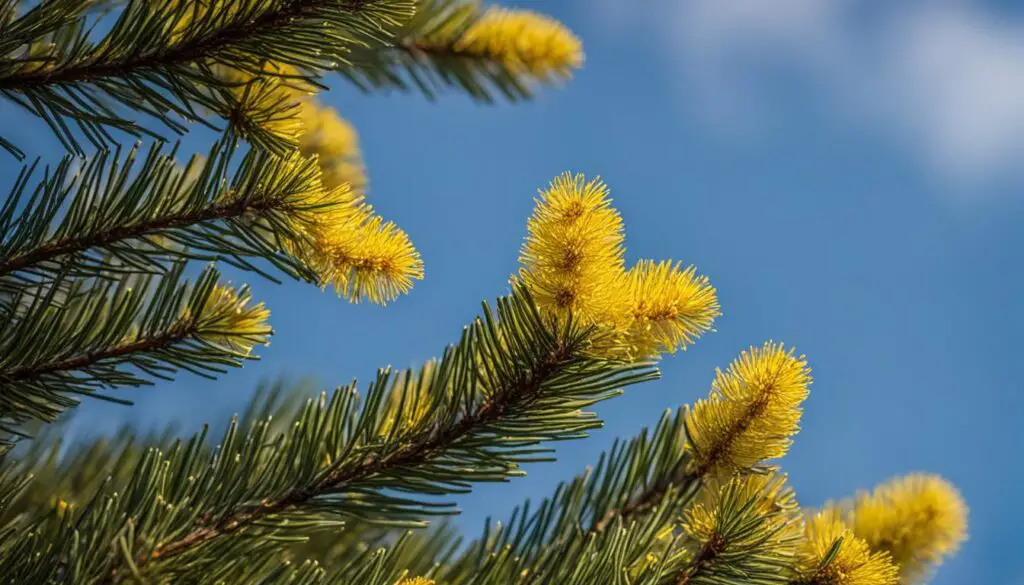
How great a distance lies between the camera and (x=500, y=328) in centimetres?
140

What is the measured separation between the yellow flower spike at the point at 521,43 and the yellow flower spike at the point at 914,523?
1396mm

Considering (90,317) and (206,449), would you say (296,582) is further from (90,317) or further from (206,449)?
(206,449)

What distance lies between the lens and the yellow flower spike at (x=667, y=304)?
137 cm

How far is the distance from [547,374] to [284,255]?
503 mm

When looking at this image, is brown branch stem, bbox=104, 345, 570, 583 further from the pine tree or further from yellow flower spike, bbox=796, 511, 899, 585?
yellow flower spike, bbox=796, 511, 899, 585

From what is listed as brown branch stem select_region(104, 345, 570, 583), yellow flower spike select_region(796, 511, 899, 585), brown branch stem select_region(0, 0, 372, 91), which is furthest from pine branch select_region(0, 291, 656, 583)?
brown branch stem select_region(0, 0, 372, 91)

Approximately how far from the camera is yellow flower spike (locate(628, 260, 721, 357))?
1368mm

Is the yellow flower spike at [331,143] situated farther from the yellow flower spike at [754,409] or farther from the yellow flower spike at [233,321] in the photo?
the yellow flower spike at [754,409]

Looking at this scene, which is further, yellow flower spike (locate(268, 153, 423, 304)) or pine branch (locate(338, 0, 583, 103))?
pine branch (locate(338, 0, 583, 103))

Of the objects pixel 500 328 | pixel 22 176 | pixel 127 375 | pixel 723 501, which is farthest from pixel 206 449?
pixel 723 501

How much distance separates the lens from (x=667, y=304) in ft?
4.50

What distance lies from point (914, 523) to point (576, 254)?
893 millimetres

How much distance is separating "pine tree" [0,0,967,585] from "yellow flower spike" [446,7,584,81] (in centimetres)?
91

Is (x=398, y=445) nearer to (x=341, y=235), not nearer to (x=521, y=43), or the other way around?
(x=341, y=235)
